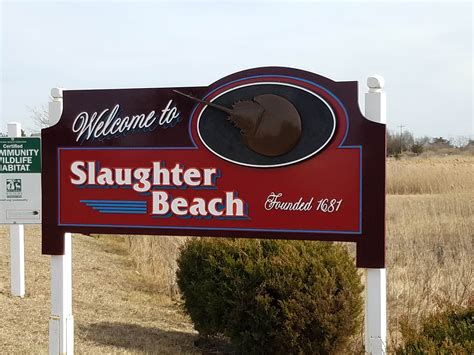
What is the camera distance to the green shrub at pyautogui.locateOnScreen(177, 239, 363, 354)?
5656 millimetres

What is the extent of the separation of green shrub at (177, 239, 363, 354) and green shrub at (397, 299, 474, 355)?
1.56 meters

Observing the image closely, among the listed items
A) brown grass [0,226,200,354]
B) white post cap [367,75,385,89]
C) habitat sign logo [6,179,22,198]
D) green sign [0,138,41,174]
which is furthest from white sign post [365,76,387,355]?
habitat sign logo [6,179,22,198]

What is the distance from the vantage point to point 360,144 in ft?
14.3

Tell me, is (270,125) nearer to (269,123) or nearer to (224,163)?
(269,123)

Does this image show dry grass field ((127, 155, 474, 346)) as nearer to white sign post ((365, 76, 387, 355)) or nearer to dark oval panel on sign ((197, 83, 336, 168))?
white sign post ((365, 76, 387, 355))

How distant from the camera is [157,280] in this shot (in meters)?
9.64

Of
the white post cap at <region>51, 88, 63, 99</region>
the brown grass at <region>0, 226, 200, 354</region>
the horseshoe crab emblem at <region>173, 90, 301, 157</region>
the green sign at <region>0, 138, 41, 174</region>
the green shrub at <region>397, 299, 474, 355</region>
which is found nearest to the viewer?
the green shrub at <region>397, 299, 474, 355</region>

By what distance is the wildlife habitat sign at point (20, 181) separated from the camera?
746cm

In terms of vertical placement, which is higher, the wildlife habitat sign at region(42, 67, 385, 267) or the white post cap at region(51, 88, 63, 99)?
the white post cap at region(51, 88, 63, 99)

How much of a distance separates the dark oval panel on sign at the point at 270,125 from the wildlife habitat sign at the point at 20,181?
11.6ft

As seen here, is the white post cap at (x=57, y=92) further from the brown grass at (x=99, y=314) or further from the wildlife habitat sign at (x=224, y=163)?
the brown grass at (x=99, y=314)

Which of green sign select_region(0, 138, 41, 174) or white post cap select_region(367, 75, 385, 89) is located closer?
white post cap select_region(367, 75, 385, 89)

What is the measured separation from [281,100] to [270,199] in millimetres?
701

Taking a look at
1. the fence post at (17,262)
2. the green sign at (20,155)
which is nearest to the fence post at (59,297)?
the green sign at (20,155)
